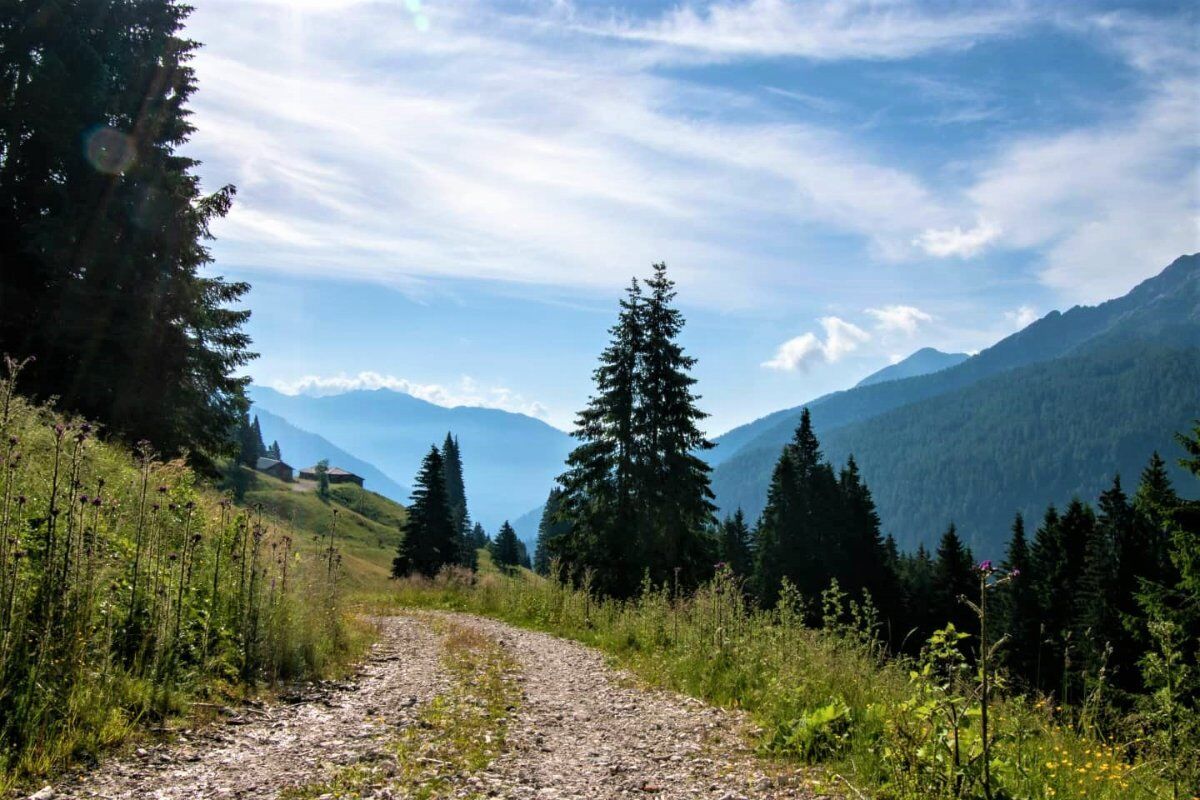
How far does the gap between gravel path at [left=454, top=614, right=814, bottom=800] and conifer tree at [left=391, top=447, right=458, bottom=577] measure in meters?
50.1

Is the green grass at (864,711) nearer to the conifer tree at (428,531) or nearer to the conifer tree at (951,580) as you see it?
the conifer tree at (428,531)

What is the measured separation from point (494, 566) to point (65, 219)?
94.0 m

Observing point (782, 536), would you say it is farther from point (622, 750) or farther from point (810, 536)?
point (622, 750)

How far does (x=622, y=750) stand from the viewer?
7.95 meters

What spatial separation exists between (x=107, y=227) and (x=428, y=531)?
44.0m

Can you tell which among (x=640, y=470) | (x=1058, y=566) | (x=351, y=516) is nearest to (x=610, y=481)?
(x=640, y=470)

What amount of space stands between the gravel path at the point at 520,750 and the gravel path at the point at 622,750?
2 centimetres

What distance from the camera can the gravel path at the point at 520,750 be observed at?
20.0 feet

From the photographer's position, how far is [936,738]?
18.3 ft

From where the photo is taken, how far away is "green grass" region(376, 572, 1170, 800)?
218 inches

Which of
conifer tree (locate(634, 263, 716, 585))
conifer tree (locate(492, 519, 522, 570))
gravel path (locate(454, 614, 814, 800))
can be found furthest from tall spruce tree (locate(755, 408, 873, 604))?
conifer tree (locate(492, 519, 522, 570))

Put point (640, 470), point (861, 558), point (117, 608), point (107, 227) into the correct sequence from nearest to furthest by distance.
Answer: point (117, 608) < point (107, 227) < point (640, 470) < point (861, 558)

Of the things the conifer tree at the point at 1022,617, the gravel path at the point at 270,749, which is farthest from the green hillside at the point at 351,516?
the gravel path at the point at 270,749

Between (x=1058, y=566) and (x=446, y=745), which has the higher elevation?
(x=446, y=745)
